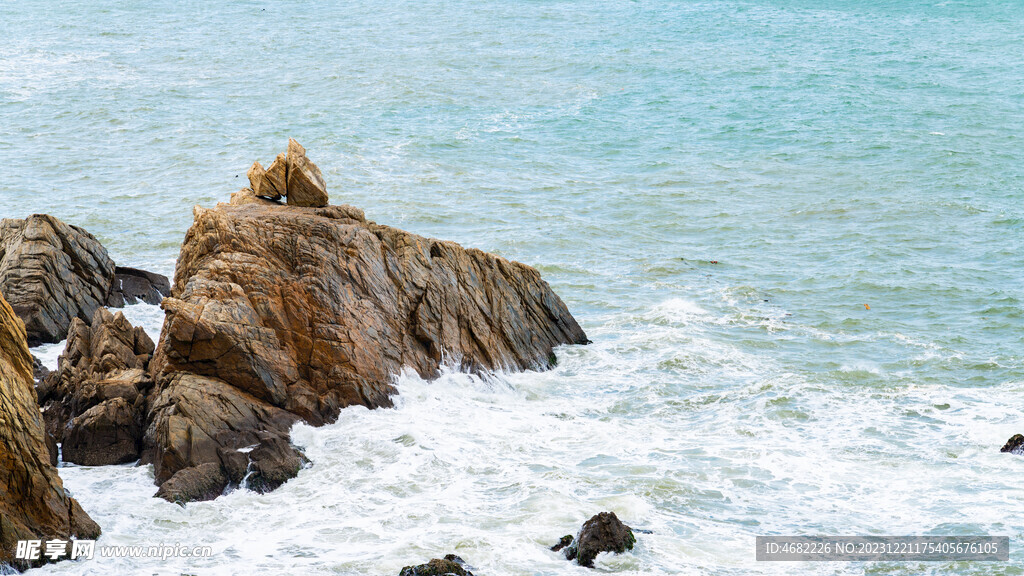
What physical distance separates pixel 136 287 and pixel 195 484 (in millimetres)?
8258

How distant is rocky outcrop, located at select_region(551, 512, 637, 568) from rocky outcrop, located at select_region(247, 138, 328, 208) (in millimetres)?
7933

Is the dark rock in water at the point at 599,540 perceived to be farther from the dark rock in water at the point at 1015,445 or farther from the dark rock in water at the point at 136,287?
the dark rock in water at the point at 136,287

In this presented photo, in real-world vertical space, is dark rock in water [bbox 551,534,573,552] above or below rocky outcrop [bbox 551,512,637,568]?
below

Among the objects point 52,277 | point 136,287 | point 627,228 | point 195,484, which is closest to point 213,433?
point 195,484

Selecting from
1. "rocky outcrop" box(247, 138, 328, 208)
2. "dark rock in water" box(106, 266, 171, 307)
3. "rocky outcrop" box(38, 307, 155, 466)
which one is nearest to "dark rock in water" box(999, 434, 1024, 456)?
"rocky outcrop" box(247, 138, 328, 208)

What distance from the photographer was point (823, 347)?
17.9 m

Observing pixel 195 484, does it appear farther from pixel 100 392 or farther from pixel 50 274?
pixel 50 274

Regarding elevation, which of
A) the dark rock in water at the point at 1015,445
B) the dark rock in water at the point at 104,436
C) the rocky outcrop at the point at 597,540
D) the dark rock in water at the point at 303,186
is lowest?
the dark rock in water at the point at 1015,445

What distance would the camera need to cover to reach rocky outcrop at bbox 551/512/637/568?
1059cm

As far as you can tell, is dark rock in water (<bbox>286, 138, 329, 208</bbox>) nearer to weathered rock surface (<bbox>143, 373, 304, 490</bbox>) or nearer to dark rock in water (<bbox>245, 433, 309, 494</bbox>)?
weathered rock surface (<bbox>143, 373, 304, 490</bbox>)

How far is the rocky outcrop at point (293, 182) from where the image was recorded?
16.3 metres

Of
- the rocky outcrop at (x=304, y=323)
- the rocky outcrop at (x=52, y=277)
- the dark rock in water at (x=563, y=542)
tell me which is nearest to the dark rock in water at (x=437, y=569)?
the dark rock in water at (x=563, y=542)

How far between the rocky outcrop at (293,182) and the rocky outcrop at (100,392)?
10.9 feet

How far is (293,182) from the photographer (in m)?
16.4
